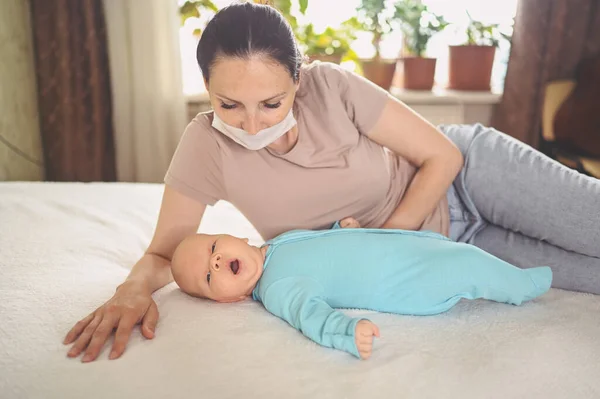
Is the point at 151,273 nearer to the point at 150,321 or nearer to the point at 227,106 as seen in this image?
the point at 150,321

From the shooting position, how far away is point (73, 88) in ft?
8.13

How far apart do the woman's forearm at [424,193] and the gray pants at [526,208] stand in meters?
0.09

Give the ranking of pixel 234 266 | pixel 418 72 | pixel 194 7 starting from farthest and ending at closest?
1. pixel 418 72
2. pixel 194 7
3. pixel 234 266

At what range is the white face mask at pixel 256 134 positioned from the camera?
1.16 metres

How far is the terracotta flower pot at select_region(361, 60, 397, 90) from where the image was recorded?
8.31 ft

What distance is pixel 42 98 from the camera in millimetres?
2506

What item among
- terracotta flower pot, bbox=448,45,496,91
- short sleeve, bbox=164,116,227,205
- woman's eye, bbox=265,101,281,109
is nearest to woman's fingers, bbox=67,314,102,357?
short sleeve, bbox=164,116,227,205

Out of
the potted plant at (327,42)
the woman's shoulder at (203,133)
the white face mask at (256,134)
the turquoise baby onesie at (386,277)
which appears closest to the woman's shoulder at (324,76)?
the white face mask at (256,134)

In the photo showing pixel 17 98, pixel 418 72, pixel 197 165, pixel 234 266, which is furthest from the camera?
pixel 418 72

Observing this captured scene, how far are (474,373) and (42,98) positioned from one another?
2312 millimetres

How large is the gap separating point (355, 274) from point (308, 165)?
11.6 inches

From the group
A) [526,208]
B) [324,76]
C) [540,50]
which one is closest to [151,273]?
[324,76]

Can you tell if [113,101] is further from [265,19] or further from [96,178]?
[265,19]

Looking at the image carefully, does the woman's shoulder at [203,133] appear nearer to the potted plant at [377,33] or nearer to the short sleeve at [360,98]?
the short sleeve at [360,98]
